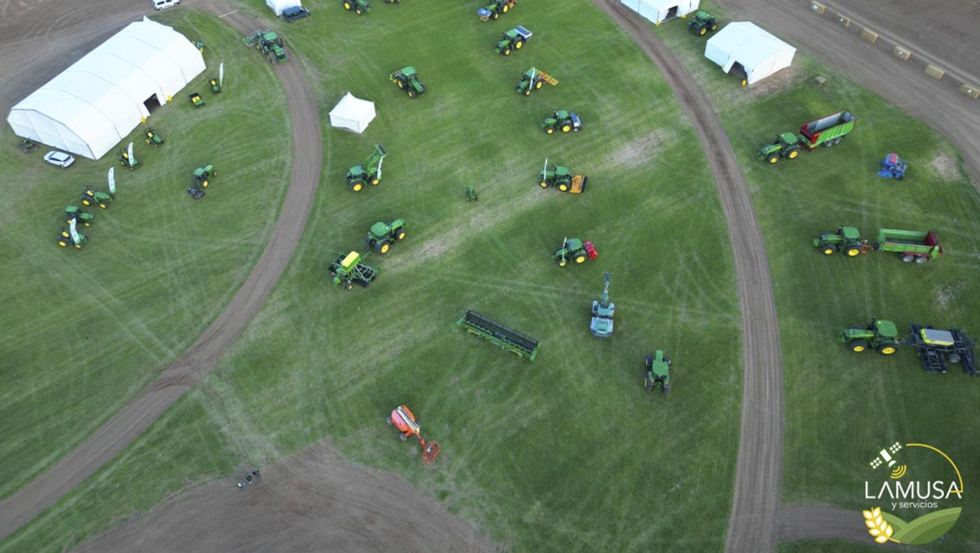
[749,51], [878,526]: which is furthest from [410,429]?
[749,51]

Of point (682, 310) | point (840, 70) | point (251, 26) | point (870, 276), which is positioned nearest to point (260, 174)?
point (251, 26)

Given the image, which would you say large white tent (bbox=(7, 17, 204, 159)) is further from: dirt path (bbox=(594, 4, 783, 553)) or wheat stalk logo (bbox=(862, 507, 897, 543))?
wheat stalk logo (bbox=(862, 507, 897, 543))

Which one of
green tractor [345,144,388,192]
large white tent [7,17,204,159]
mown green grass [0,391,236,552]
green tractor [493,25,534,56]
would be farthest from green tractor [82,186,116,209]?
green tractor [493,25,534,56]

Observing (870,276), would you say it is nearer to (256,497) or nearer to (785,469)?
(785,469)

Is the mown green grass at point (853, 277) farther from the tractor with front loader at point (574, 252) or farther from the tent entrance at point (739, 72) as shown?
the tractor with front loader at point (574, 252)

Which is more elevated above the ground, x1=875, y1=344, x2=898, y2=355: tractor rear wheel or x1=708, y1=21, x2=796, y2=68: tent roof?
x1=708, y1=21, x2=796, y2=68: tent roof

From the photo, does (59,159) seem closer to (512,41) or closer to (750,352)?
(512,41)
